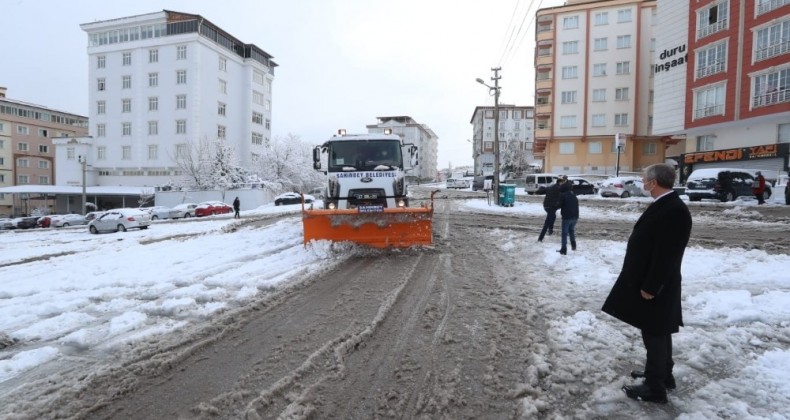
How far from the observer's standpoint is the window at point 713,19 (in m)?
33.8

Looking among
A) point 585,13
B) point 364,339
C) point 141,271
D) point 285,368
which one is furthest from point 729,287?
point 585,13

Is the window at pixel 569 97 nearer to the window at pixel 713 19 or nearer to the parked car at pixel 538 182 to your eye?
the window at pixel 713 19

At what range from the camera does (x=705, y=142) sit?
37.5 m

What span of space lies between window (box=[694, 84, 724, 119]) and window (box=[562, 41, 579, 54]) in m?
20.6

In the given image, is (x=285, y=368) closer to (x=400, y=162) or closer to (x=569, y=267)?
(x=569, y=267)

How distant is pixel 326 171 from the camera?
11773 mm

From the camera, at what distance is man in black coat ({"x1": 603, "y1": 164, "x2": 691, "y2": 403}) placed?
11.0ft

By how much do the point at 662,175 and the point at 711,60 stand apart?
131 feet

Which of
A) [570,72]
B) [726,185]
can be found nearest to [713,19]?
[726,185]

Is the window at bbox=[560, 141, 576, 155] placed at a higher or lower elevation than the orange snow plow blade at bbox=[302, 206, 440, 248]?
higher

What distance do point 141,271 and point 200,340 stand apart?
5063 millimetres

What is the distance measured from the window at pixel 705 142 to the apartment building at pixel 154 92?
50457 mm

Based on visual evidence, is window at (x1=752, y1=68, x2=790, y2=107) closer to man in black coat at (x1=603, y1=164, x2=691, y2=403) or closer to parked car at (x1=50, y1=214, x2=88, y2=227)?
man in black coat at (x1=603, y1=164, x2=691, y2=403)

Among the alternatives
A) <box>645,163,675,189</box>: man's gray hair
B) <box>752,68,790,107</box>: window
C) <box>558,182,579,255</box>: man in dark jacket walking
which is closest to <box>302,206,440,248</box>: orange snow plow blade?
<box>558,182,579,255</box>: man in dark jacket walking
